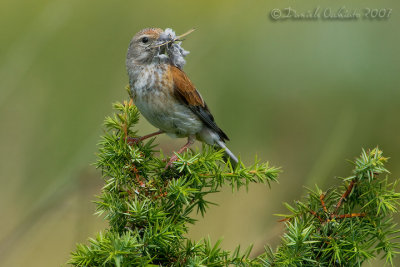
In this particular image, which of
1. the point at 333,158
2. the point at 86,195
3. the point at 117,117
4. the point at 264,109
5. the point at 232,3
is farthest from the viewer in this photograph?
the point at 232,3

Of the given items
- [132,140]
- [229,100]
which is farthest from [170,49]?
[132,140]

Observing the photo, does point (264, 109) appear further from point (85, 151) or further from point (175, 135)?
point (85, 151)

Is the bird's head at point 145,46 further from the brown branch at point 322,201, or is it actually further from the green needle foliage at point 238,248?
the brown branch at point 322,201

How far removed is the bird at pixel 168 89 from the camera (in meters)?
3.25

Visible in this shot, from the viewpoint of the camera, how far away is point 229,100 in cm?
397

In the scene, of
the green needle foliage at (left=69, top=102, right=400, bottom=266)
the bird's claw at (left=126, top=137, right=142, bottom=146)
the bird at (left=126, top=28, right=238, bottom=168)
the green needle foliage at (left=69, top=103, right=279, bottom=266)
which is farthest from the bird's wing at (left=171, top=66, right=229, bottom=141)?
the green needle foliage at (left=69, top=102, right=400, bottom=266)

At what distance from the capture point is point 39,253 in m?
3.68

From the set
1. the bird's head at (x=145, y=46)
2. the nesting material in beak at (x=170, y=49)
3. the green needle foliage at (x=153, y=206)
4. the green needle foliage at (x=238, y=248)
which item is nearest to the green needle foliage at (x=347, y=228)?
the green needle foliage at (x=238, y=248)

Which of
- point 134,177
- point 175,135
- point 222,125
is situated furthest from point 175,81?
point 134,177

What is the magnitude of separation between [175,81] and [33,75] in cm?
129

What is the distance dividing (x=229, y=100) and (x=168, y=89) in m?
0.78

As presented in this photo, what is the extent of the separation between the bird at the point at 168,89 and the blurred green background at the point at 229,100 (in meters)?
0.16

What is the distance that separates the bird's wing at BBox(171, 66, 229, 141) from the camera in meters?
3.35

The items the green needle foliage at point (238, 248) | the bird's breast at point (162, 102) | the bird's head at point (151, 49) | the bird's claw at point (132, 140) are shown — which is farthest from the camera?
the bird's head at point (151, 49)
